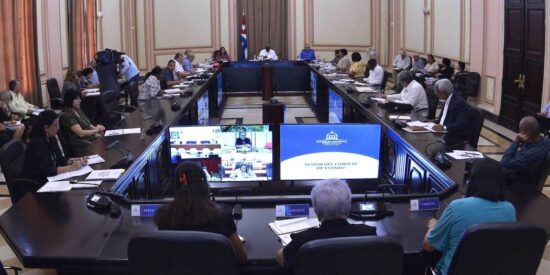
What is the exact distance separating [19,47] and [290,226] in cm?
742

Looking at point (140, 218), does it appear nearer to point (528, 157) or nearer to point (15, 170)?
point (15, 170)

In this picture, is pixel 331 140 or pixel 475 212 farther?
pixel 331 140

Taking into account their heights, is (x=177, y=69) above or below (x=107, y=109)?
above

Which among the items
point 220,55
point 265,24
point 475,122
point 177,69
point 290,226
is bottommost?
point 290,226

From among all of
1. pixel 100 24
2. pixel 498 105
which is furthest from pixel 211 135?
pixel 100 24

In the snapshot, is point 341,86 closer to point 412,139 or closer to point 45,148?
point 412,139

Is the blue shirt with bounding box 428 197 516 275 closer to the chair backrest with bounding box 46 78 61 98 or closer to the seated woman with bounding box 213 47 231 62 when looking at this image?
the chair backrest with bounding box 46 78 61 98

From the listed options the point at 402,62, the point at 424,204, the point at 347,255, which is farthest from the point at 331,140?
the point at 402,62

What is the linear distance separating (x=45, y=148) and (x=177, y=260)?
2.36 metres

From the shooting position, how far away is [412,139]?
16.3 feet

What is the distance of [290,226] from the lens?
9.43ft

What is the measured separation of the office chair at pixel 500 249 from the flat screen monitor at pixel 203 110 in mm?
6610

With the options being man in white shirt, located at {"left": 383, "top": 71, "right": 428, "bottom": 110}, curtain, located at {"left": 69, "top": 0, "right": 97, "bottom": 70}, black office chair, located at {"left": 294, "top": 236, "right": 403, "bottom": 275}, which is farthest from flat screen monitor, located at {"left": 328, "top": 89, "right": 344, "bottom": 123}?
black office chair, located at {"left": 294, "top": 236, "right": 403, "bottom": 275}

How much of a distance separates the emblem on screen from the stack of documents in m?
1.23
